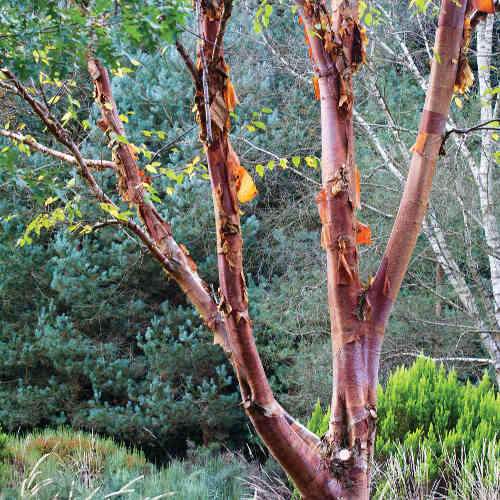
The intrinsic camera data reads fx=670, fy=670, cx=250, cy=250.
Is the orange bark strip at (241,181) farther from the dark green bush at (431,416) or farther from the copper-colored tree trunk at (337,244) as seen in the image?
the dark green bush at (431,416)

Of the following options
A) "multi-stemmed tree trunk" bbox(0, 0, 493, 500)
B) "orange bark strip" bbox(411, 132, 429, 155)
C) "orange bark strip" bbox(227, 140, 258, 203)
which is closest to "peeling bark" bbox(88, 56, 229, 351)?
"multi-stemmed tree trunk" bbox(0, 0, 493, 500)

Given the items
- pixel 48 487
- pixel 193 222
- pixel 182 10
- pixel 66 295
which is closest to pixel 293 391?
pixel 193 222

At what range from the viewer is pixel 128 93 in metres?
8.12

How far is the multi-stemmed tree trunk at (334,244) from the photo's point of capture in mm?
1954

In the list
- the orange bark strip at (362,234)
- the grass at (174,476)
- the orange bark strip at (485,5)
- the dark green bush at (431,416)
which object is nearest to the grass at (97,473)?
the grass at (174,476)

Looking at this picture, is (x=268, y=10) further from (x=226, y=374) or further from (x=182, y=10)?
(x=226, y=374)

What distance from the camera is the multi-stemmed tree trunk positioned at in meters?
1.95

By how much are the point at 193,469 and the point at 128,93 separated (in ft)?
14.6

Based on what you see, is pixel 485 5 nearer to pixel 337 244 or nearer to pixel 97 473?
pixel 337 244

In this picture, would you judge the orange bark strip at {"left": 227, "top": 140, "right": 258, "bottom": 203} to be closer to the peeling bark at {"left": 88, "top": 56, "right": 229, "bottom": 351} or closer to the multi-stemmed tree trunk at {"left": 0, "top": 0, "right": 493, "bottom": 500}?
the multi-stemmed tree trunk at {"left": 0, "top": 0, "right": 493, "bottom": 500}

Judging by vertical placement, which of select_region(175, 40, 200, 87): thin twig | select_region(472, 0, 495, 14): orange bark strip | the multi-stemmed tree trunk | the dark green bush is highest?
select_region(472, 0, 495, 14): orange bark strip

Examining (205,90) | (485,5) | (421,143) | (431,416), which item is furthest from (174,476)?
(485,5)

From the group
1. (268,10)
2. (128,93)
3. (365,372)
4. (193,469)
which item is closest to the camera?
(365,372)

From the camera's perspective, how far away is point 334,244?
2.08 metres
